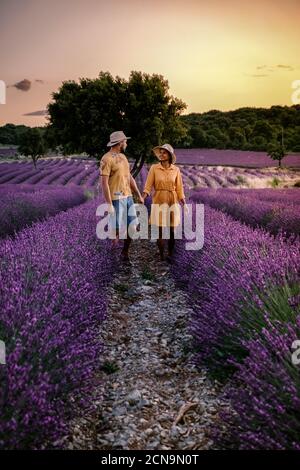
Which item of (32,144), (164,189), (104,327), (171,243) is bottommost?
(104,327)

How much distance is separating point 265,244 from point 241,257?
1.13ft

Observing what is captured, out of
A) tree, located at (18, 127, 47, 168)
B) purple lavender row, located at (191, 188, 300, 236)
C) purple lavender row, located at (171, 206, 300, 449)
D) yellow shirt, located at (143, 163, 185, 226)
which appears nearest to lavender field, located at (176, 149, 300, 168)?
tree, located at (18, 127, 47, 168)

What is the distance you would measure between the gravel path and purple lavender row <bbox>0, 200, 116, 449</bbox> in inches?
5.6

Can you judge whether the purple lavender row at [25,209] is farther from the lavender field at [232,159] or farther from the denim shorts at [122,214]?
the lavender field at [232,159]

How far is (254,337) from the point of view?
2.47 m

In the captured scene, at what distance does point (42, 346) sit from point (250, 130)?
46853 mm

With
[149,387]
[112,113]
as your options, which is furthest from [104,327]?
[112,113]

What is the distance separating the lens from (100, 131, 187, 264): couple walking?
17.3 feet

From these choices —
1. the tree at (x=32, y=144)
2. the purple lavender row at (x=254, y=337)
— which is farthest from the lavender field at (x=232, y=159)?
the purple lavender row at (x=254, y=337)

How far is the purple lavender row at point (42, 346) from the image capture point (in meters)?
1.74

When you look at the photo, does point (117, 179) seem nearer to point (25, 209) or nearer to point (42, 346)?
point (42, 346)

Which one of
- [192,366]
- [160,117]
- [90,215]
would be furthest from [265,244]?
[160,117]

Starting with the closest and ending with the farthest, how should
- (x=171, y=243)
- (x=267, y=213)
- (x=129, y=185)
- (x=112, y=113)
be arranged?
(x=129, y=185) → (x=171, y=243) → (x=267, y=213) → (x=112, y=113)

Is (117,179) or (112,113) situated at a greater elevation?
(112,113)
